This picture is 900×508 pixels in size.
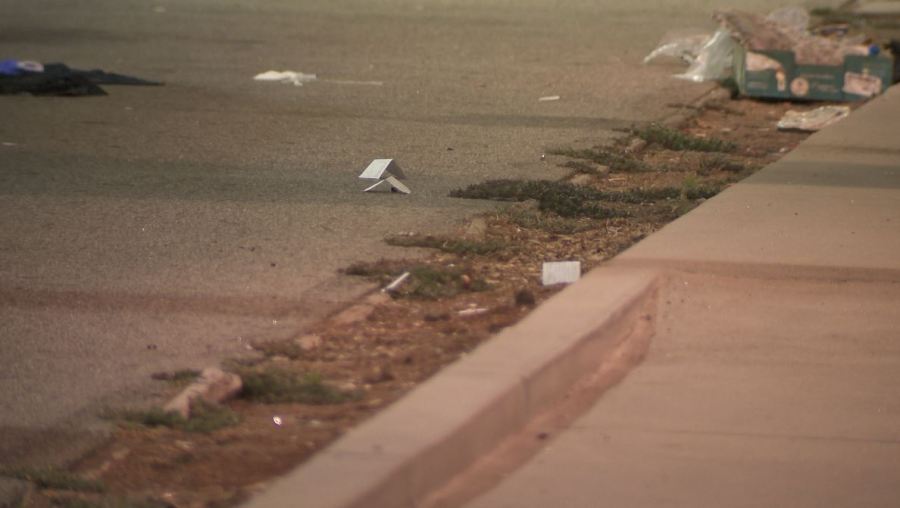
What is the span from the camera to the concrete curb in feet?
12.4

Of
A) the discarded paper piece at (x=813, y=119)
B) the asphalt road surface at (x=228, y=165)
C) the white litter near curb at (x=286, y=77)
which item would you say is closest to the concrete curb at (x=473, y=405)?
the asphalt road surface at (x=228, y=165)

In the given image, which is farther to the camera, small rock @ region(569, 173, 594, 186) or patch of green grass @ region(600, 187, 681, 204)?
small rock @ region(569, 173, 594, 186)

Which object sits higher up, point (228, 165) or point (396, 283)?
point (396, 283)

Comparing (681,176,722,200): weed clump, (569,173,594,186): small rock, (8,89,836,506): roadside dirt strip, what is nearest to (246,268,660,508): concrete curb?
(8,89,836,506): roadside dirt strip

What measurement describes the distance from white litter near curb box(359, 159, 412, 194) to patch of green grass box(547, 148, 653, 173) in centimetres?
143

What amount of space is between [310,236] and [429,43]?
1114 cm

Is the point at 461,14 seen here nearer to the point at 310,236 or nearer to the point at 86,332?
the point at 310,236

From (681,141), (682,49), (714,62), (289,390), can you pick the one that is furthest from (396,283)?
(682,49)

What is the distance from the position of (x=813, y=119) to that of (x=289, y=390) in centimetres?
777

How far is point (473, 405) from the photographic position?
436cm

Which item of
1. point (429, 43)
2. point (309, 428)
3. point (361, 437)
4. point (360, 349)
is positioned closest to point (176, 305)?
point (360, 349)

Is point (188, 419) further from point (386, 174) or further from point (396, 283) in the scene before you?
point (386, 174)

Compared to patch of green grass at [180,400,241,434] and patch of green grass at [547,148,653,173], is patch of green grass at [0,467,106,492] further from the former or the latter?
patch of green grass at [547,148,653,173]

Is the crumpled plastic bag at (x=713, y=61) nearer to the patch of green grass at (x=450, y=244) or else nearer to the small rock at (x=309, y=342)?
the patch of green grass at (x=450, y=244)
